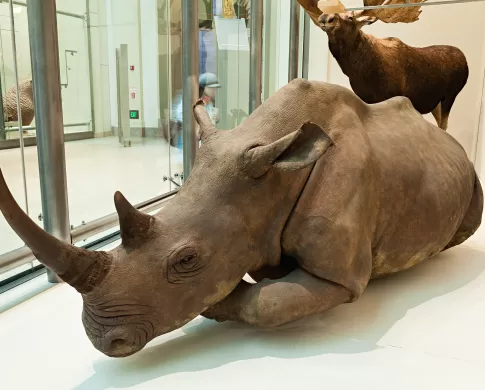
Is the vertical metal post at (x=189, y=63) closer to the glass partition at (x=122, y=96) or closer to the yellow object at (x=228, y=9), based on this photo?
the glass partition at (x=122, y=96)

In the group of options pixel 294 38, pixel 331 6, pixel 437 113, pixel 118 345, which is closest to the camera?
pixel 118 345

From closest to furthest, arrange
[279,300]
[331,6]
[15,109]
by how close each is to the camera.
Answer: [279,300]
[15,109]
[331,6]

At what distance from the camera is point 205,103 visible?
16.4 ft

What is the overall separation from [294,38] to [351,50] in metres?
1.72

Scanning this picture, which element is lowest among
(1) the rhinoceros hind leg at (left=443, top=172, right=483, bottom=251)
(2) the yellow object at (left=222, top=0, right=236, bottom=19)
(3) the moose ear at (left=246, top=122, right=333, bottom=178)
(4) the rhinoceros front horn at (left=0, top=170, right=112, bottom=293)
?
(1) the rhinoceros hind leg at (left=443, top=172, right=483, bottom=251)

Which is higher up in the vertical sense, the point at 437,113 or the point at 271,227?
the point at 437,113

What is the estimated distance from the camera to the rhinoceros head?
4.87 feet

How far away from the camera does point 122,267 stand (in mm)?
1516

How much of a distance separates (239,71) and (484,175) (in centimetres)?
283

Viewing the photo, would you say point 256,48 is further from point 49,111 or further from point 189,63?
point 49,111

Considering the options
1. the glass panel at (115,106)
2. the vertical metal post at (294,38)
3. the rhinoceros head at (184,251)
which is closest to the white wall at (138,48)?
the glass panel at (115,106)

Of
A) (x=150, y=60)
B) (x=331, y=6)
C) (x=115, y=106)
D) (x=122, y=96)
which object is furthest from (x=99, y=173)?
(x=331, y=6)

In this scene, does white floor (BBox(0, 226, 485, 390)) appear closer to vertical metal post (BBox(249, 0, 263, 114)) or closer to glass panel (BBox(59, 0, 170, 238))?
glass panel (BBox(59, 0, 170, 238))

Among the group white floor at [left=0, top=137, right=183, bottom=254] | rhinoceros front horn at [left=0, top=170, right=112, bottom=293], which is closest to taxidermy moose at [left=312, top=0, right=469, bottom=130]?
white floor at [left=0, top=137, right=183, bottom=254]
